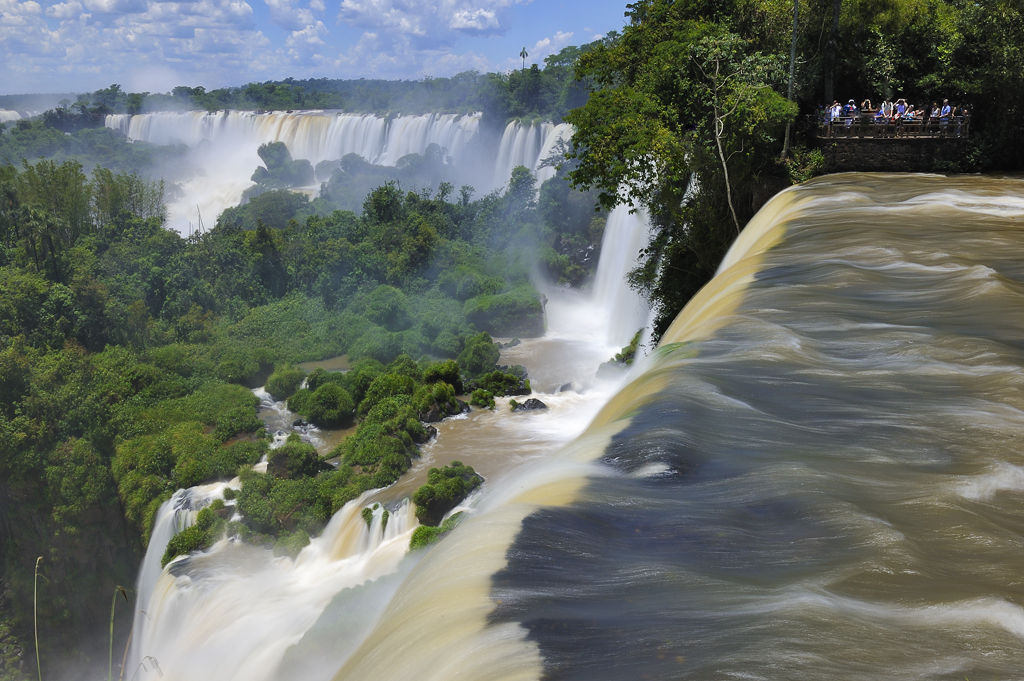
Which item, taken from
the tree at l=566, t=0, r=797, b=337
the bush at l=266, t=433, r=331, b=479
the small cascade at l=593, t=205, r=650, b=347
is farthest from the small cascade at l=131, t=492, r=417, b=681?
the small cascade at l=593, t=205, r=650, b=347

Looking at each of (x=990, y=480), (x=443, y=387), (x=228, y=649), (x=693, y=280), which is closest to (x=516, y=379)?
(x=443, y=387)

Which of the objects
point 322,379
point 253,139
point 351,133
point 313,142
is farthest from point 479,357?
point 253,139

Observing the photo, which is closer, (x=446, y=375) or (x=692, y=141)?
(x=692, y=141)

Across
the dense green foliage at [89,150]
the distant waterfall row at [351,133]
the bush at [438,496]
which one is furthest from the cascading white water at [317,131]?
the bush at [438,496]

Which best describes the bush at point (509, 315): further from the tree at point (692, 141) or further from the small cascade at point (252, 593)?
the small cascade at point (252, 593)

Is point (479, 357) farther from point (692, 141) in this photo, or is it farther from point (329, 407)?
point (692, 141)
